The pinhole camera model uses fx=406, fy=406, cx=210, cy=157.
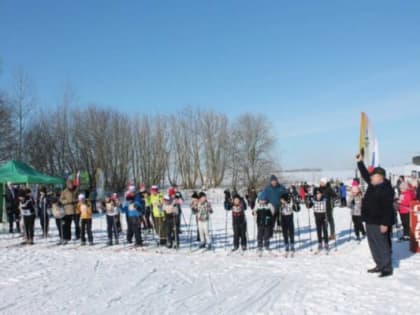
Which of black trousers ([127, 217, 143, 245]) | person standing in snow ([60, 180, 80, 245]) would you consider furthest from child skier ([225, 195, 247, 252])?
person standing in snow ([60, 180, 80, 245])

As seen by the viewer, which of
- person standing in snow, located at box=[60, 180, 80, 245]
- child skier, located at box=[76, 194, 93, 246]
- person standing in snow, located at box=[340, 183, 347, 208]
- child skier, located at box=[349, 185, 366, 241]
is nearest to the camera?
child skier, located at box=[349, 185, 366, 241]

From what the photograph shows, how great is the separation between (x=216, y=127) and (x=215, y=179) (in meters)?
6.75

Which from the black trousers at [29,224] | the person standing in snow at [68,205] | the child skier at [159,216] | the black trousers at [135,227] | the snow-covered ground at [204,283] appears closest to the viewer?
the snow-covered ground at [204,283]

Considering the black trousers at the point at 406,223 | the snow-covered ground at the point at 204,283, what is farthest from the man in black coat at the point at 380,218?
the black trousers at the point at 406,223

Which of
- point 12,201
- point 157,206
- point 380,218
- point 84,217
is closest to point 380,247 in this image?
point 380,218

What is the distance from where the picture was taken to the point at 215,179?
170 feet

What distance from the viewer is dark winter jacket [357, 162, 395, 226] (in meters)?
7.11

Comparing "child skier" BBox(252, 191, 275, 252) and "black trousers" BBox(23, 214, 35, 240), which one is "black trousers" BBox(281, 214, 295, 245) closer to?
"child skier" BBox(252, 191, 275, 252)

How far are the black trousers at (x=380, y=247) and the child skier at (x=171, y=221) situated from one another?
19.3 ft

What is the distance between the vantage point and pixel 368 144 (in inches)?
413

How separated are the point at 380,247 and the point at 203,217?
17.4 ft

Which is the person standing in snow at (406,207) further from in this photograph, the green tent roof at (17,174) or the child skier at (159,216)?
the green tent roof at (17,174)

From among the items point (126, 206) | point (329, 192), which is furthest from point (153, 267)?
point (329, 192)

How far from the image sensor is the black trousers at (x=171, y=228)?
11708mm
